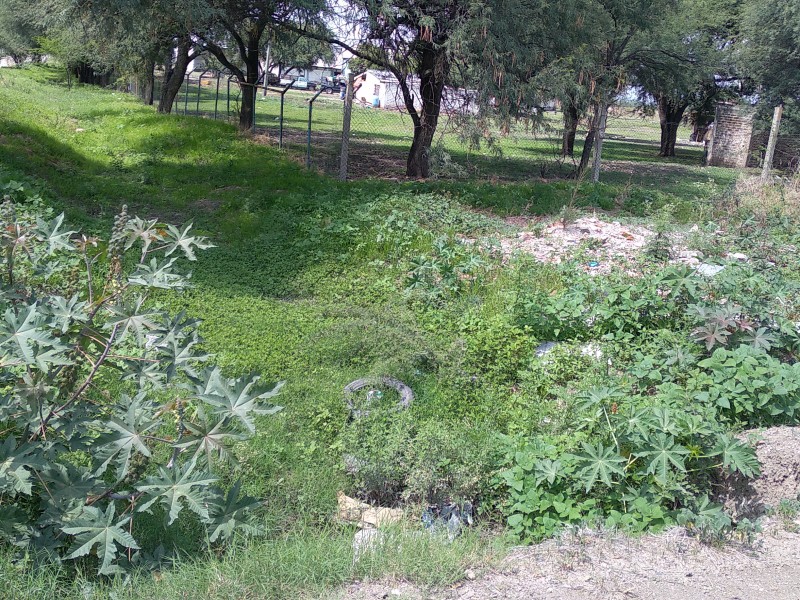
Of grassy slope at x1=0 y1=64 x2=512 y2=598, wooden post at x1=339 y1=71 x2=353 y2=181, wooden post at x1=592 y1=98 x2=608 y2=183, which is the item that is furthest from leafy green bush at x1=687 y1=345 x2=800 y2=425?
wooden post at x1=592 y1=98 x2=608 y2=183

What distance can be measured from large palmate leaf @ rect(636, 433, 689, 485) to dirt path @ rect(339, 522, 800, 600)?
38 centimetres

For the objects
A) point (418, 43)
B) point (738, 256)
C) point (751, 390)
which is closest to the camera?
point (751, 390)

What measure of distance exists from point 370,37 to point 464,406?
9031mm

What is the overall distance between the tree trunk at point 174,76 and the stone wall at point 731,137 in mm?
17398

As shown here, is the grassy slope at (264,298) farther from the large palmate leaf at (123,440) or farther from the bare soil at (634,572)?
the large palmate leaf at (123,440)

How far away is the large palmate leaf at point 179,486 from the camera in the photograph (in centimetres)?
325

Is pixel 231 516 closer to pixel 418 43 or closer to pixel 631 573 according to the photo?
pixel 631 573

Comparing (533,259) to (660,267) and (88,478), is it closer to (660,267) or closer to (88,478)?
(660,267)

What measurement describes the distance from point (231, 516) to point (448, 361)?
2871mm

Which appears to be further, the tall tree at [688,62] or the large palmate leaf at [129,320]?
the tall tree at [688,62]

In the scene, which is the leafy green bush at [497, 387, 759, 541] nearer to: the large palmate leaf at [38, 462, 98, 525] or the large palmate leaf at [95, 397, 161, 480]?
the large palmate leaf at [95, 397, 161, 480]

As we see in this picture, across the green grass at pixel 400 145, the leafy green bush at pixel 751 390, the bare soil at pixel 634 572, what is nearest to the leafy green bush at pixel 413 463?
the bare soil at pixel 634 572

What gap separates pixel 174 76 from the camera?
1912 centimetres

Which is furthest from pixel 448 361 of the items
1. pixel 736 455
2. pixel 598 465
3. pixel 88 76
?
pixel 88 76
